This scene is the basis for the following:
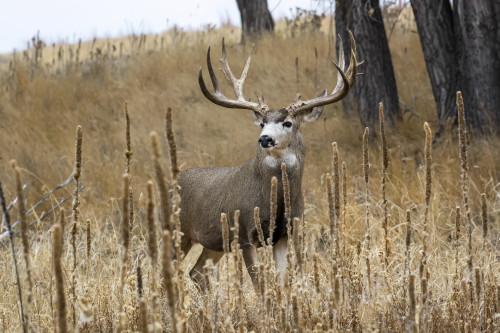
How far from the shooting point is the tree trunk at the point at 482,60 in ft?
27.9

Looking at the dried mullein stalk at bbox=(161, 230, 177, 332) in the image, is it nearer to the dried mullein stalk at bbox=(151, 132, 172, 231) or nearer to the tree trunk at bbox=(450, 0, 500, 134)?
the dried mullein stalk at bbox=(151, 132, 172, 231)

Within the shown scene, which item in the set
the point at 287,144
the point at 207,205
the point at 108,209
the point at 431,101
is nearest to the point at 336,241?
the point at 287,144

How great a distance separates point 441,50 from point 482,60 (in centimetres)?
Result: 65

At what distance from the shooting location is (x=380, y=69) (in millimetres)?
9883

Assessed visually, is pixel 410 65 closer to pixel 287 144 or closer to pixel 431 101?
pixel 431 101

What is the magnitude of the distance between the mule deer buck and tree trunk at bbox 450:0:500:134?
102 inches

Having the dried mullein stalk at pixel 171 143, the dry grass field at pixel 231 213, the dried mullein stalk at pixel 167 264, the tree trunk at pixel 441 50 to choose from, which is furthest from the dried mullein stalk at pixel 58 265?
the tree trunk at pixel 441 50

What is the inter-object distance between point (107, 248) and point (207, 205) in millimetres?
1527

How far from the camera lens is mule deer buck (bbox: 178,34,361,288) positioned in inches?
227

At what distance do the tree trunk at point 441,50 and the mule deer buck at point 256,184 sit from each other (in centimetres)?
286

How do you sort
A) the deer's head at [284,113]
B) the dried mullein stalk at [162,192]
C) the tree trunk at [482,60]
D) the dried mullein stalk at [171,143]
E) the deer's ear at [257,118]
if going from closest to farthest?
the dried mullein stalk at [162,192]
the dried mullein stalk at [171,143]
the deer's head at [284,113]
the deer's ear at [257,118]
the tree trunk at [482,60]

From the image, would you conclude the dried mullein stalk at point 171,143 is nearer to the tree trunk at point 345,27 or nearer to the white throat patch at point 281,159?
the white throat patch at point 281,159

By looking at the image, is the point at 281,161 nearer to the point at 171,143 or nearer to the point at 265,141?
the point at 265,141

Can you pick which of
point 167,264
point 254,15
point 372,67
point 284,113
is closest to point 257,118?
point 284,113
